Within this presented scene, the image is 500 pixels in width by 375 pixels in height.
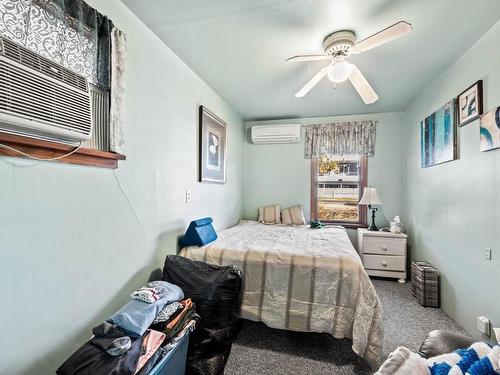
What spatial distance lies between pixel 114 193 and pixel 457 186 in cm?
288

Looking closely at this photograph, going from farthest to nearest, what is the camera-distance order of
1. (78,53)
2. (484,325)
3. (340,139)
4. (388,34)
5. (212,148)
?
(340,139) < (212,148) < (484,325) < (388,34) < (78,53)

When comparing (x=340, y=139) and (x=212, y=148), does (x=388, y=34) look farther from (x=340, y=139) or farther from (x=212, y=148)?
(x=340, y=139)

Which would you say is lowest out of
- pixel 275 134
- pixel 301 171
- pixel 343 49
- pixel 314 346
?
pixel 314 346

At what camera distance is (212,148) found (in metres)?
2.87

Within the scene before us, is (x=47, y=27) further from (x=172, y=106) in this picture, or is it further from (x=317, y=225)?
(x=317, y=225)

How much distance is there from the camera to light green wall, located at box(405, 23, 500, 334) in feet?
5.68

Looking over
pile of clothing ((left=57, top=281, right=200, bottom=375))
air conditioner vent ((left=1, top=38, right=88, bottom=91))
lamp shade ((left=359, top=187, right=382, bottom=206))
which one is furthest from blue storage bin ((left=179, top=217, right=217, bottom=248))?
lamp shade ((left=359, top=187, right=382, bottom=206))

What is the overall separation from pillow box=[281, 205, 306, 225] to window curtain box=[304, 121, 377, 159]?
0.91 metres

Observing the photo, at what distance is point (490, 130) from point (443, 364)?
183 centimetres

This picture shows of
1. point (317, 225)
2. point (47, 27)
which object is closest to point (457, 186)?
point (317, 225)

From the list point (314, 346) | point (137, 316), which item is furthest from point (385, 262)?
point (137, 316)

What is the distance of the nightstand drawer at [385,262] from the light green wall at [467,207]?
33cm

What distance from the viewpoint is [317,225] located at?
352cm

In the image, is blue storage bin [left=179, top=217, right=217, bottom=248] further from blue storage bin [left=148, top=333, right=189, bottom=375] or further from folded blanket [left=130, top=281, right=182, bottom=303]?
blue storage bin [left=148, top=333, right=189, bottom=375]
